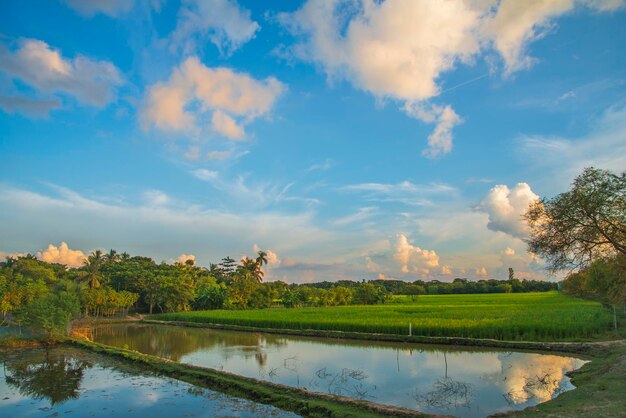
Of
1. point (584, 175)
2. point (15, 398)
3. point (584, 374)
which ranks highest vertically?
point (584, 175)

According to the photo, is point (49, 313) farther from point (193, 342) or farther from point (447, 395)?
point (447, 395)

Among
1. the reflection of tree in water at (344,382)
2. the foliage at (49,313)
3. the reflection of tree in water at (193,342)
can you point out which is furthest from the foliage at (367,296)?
the reflection of tree in water at (344,382)

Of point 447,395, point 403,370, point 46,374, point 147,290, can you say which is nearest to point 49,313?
point 46,374

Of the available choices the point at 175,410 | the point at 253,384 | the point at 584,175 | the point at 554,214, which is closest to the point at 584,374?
the point at 554,214

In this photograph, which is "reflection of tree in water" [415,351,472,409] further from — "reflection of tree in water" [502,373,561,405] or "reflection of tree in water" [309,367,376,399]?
"reflection of tree in water" [309,367,376,399]

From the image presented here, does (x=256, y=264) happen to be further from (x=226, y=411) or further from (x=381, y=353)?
(x=226, y=411)

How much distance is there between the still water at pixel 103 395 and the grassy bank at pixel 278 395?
0.39 metres

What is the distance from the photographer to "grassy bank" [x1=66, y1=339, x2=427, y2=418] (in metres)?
10.1

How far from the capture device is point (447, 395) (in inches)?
476

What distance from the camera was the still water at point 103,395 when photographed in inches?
450

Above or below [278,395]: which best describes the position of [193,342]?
below

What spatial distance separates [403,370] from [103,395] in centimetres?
1070

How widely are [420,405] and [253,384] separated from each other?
18.0 feet

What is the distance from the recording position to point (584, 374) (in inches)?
516
